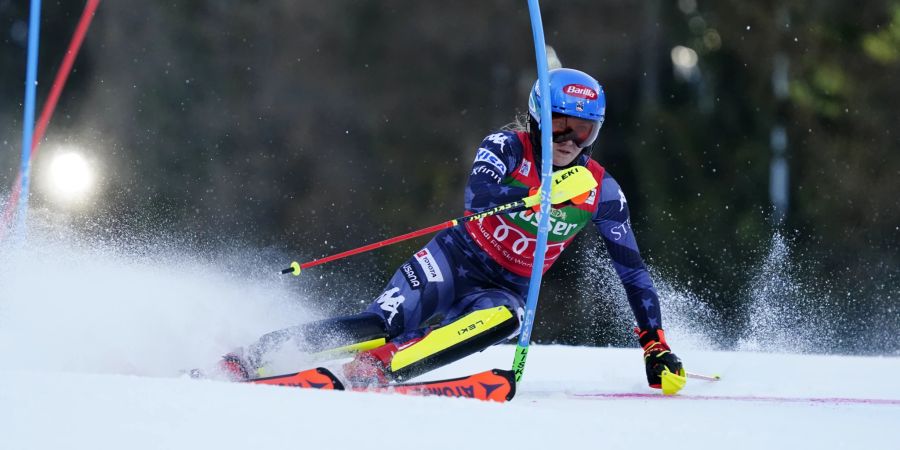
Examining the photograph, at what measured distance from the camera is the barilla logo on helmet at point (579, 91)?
4223 millimetres

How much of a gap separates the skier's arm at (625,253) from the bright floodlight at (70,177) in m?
11.7

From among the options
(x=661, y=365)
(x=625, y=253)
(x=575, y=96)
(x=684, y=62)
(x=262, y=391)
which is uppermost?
(x=684, y=62)

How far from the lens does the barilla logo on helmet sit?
13.9 feet

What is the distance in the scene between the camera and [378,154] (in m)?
16.2

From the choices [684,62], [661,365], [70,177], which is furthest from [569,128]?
[70,177]

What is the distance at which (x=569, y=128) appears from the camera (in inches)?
168

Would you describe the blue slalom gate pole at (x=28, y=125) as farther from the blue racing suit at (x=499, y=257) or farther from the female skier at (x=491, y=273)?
the blue racing suit at (x=499, y=257)

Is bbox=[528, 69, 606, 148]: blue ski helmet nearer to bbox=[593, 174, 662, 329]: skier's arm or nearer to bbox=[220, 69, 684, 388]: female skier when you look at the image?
bbox=[220, 69, 684, 388]: female skier

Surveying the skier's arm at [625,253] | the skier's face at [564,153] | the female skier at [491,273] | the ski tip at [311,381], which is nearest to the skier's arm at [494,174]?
the female skier at [491,273]

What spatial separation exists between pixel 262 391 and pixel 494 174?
1590 mm

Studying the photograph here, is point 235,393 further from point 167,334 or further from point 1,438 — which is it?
point 167,334

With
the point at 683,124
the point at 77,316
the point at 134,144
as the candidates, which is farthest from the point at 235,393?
the point at 134,144

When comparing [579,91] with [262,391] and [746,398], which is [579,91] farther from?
[262,391]

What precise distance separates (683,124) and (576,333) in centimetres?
336
